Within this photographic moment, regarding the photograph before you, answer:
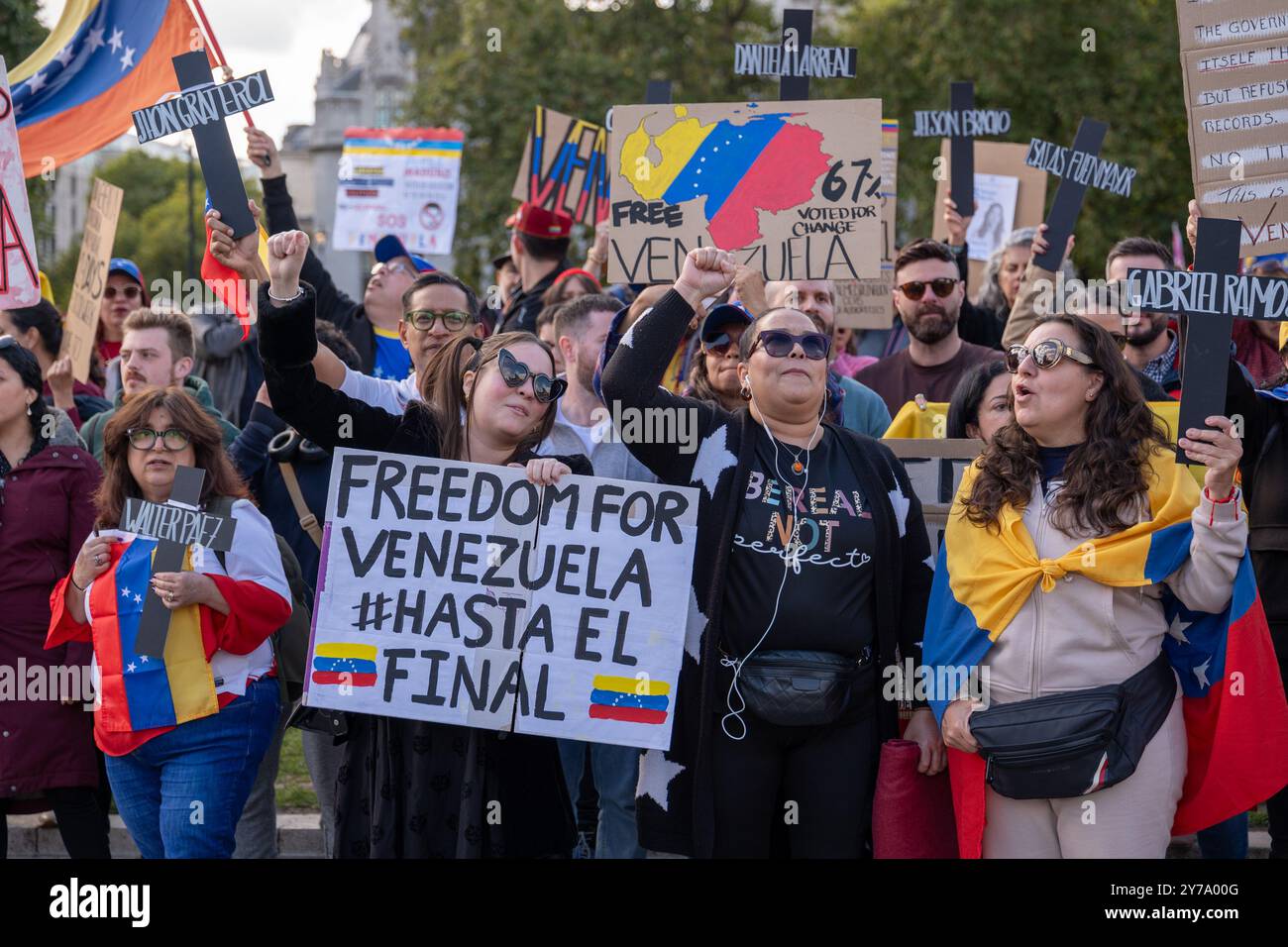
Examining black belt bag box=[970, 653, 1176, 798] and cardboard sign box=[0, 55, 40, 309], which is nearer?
black belt bag box=[970, 653, 1176, 798]

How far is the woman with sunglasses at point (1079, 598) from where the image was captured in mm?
4391

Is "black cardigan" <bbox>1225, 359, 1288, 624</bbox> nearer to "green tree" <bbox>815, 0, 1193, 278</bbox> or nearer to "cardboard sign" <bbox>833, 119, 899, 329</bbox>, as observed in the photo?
"cardboard sign" <bbox>833, 119, 899, 329</bbox>

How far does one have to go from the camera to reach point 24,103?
7.40 m

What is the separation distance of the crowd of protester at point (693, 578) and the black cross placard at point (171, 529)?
88 millimetres

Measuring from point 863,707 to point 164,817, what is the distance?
87.2 inches

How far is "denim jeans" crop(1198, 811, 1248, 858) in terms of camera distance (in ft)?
18.2

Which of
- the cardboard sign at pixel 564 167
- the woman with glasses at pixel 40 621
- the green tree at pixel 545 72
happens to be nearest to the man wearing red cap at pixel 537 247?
the cardboard sign at pixel 564 167

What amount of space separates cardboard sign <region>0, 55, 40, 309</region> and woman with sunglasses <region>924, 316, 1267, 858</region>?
3.07 m

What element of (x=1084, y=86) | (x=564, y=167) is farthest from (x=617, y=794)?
(x=1084, y=86)

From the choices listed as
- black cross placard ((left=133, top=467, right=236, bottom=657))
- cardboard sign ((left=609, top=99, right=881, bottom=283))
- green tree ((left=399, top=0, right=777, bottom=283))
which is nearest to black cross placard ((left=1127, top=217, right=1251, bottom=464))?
cardboard sign ((left=609, top=99, right=881, bottom=283))

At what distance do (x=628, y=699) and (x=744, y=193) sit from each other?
227cm

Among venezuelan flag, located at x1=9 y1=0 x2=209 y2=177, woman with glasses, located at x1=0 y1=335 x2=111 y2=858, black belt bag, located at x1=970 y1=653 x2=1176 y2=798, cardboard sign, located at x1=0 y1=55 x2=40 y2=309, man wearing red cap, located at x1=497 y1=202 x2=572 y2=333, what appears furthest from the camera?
man wearing red cap, located at x1=497 y1=202 x2=572 y2=333

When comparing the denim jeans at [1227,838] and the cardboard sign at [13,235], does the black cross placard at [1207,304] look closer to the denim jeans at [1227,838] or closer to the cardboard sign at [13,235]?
the denim jeans at [1227,838]

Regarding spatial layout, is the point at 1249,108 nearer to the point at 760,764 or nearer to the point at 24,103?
the point at 760,764
